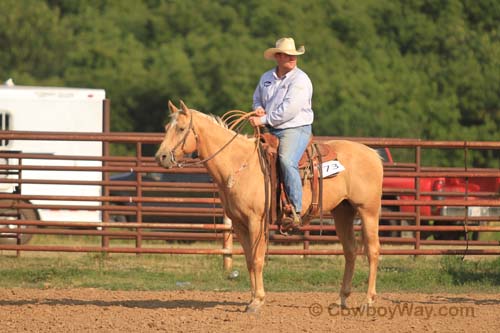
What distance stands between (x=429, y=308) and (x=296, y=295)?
64.8 inches

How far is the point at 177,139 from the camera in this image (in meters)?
9.90

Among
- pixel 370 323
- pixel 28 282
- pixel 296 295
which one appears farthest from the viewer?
pixel 28 282

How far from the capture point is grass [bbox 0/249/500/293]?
42.0ft

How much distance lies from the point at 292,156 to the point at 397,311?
189 cm

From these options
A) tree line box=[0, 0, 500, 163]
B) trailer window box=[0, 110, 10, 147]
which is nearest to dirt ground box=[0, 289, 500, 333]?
trailer window box=[0, 110, 10, 147]

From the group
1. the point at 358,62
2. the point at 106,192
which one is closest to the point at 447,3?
the point at 358,62

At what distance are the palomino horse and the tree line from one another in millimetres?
17948

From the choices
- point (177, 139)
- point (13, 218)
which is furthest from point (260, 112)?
point (13, 218)

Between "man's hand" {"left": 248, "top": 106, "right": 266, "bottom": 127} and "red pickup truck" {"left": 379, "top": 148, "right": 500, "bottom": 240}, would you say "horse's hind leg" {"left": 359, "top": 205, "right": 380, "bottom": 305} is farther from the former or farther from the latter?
"red pickup truck" {"left": 379, "top": 148, "right": 500, "bottom": 240}

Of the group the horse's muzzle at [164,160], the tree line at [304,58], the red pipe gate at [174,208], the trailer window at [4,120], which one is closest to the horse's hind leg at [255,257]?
the horse's muzzle at [164,160]

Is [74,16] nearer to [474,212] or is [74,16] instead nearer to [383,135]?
[383,135]

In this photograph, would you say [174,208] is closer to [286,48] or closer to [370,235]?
[370,235]

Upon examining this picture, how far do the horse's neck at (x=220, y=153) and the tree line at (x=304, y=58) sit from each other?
1866cm

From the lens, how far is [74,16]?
41.5m
